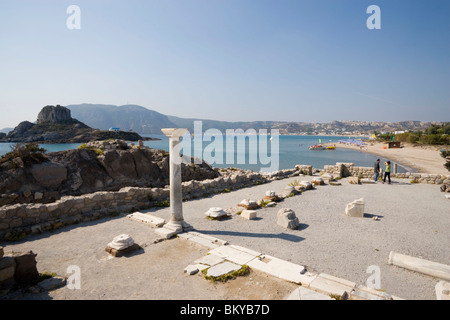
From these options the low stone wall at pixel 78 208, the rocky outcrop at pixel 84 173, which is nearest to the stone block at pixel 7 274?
the low stone wall at pixel 78 208

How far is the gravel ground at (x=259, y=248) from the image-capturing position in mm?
Result: 4688

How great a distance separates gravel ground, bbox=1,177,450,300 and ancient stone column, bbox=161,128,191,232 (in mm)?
553

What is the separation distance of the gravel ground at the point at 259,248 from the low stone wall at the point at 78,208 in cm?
39

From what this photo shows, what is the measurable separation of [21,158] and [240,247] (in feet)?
60.6

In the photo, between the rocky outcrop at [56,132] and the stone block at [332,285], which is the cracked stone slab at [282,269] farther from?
the rocky outcrop at [56,132]

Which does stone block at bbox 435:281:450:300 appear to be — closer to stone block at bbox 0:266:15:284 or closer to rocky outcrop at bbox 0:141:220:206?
stone block at bbox 0:266:15:284

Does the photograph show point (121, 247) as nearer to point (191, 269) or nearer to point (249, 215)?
point (191, 269)

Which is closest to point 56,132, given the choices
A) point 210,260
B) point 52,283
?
point 52,283

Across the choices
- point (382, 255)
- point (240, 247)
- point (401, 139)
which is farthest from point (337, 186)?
point (401, 139)

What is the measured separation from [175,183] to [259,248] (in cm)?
312

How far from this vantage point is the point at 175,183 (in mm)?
7824

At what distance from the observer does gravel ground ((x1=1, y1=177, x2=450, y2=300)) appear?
469cm

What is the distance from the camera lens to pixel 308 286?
4672mm

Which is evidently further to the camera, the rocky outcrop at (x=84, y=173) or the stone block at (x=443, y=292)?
the rocky outcrop at (x=84, y=173)
